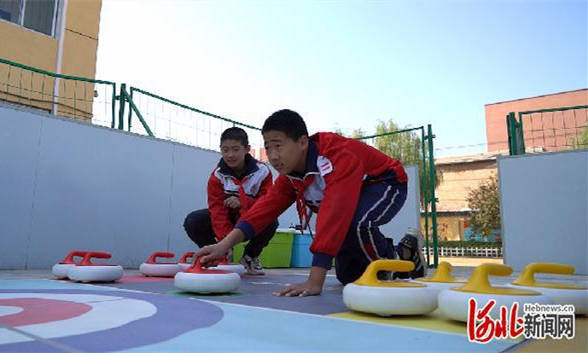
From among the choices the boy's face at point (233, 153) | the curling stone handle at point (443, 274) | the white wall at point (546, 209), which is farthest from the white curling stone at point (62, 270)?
the white wall at point (546, 209)

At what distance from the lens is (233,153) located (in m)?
2.80

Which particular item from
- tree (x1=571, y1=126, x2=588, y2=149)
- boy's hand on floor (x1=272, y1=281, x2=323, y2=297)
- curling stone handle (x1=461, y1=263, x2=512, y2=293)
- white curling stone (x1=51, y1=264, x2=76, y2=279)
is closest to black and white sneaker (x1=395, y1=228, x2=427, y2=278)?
boy's hand on floor (x1=272, y1=281, x2=323, y2=297)

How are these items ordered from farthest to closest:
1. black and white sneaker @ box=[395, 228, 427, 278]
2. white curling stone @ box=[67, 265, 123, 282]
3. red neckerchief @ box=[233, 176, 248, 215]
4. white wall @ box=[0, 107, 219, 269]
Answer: white wall @ box=[0, 107, 219, 269]
red neckerchief @ box=[233, 176, 248, 215]
black and white sneaker @ box=[395, 228, 427, 278]
white curling stone @ box=[67, 265, 123, 282]

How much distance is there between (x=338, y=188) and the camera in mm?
1603

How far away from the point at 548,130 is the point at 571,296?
473 centimetres

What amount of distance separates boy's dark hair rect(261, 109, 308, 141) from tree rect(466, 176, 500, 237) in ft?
50.0

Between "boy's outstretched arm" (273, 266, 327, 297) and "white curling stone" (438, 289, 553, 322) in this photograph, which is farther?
"boy's outstretched arm" (273, 266, 327, 297)

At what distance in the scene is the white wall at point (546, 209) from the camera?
154 inches

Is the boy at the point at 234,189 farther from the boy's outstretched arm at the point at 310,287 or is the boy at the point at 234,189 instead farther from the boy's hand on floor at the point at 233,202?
the boy's outstretched arm at the point at 310,287

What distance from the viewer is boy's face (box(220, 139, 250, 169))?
2.81 meters

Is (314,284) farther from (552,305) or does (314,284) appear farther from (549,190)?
(549,190)

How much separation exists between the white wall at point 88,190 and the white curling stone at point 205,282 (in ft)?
7.44

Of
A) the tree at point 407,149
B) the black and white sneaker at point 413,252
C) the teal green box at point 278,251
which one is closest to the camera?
the black and white sneaker at point 413,252

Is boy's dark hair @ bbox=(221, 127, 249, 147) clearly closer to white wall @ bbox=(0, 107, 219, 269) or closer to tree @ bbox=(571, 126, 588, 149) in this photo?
white wall @ bbox=(0, 107, 219, 269)
